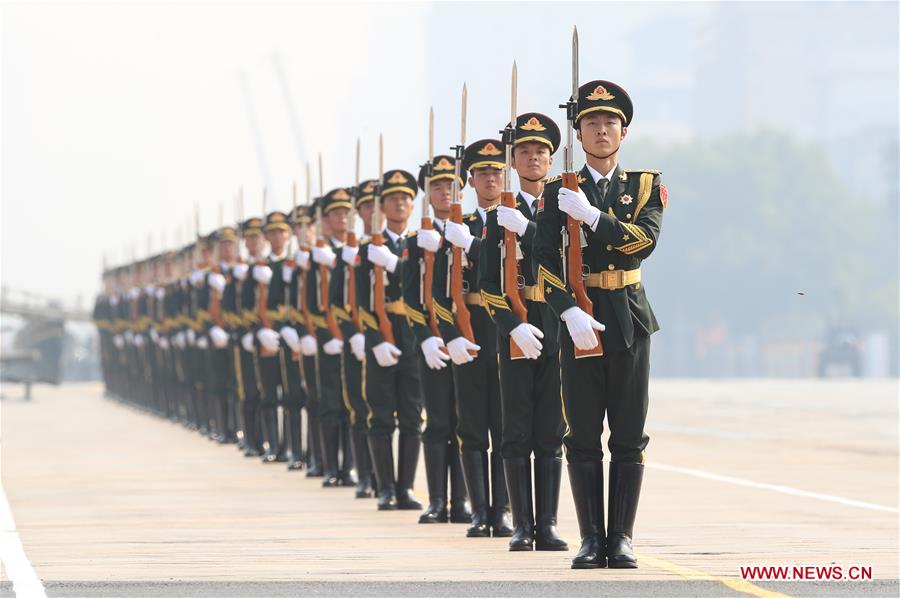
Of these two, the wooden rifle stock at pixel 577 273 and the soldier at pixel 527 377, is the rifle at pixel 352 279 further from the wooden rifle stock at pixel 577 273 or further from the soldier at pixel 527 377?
the wooden rifle stock at pixel 577 273

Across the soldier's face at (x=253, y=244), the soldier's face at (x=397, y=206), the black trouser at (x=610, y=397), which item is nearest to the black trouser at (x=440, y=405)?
the soldier's face at (x=397, y=206)

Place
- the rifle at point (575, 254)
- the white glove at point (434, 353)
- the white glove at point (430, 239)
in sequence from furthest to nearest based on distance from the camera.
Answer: the white glove at point (434, 353) → the white glove at point (430, 239) → the rifle at point (575, 254)

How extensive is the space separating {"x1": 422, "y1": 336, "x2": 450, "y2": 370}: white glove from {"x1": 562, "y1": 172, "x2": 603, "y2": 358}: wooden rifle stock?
303 centimetres

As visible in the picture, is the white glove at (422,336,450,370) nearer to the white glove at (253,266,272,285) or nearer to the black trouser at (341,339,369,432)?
the black trouser at (341,339,369,432)

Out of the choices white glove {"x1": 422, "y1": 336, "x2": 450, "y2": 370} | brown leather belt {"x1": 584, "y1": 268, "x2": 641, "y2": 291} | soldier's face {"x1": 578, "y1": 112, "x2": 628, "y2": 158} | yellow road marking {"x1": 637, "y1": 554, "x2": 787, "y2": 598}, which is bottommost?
yellow road marking {"x1": 637, "y1": 554, "x2": 787, "y2": 598}

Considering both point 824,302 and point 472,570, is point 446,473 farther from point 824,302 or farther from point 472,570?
point 824,302

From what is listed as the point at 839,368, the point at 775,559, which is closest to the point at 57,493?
the point at 775,559

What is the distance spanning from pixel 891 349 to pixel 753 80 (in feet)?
175

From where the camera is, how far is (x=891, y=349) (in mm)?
99750

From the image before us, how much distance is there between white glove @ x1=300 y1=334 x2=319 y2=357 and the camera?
18453 mm

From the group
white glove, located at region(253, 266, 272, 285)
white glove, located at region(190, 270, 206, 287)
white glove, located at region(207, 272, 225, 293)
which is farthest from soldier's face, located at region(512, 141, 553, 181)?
white glove, located at region(190, 270, 206, 287)

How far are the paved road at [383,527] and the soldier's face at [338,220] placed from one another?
6.74 ft

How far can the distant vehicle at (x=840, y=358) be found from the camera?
72.2 meters

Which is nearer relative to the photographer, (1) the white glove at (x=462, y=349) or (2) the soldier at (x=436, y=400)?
(1) the white glove at (x=462, y=349)
